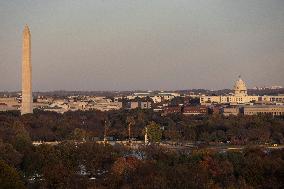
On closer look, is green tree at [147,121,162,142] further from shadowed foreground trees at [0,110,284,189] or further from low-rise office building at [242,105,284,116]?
low-rise office building at [242,105,284,116]

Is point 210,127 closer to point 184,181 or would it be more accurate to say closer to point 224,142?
point 224,142

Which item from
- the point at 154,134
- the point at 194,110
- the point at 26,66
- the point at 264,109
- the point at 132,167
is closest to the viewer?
the point at 132,167

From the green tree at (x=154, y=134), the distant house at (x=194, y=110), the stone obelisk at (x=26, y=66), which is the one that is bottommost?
→ the green tree at (x=154, y=134)

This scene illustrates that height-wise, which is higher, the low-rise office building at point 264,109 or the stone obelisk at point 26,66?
the stone obelisk at point 26,66

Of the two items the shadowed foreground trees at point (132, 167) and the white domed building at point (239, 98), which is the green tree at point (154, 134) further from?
the white domed building at point (239, 98)

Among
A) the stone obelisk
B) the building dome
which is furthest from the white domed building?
the stone obelisk

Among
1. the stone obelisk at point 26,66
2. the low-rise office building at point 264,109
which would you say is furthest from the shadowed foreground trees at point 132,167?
the low-rise office building at point 264,109

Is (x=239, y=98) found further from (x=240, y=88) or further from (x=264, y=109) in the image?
(x=264, y=109)

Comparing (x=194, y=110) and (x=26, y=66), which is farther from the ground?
(x=26, y=66)

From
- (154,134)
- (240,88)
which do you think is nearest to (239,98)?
(240,88)

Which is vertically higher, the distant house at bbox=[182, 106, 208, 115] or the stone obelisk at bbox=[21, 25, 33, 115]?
the stone obelisk at bbox=[21, 25, 33, 115]

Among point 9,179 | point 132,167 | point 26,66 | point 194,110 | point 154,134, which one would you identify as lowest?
point 154,134

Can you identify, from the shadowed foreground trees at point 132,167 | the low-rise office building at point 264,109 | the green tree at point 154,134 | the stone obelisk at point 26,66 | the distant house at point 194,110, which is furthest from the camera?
the distant house at point 194,110

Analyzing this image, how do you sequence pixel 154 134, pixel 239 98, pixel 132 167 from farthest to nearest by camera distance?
pixel 239 98
pixel 154 134
pixel 132 167
